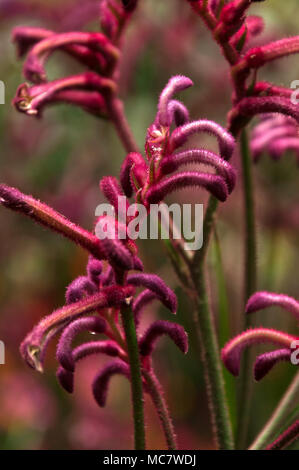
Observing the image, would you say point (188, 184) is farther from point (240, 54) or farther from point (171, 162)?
point (240, 54)

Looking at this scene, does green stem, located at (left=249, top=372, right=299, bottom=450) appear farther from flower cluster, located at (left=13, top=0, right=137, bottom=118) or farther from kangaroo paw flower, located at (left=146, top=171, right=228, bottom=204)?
flower cluster, located at (left=13, top=0, right=137, bottom=118)

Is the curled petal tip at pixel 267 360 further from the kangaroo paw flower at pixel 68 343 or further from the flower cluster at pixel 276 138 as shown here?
the flower cluster at pixel 276 138

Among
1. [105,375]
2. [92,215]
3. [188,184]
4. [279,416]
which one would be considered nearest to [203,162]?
[188,184]

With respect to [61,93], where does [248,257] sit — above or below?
below

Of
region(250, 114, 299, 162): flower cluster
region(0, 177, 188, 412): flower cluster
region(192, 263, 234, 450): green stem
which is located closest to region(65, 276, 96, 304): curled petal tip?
region(0, 177, 188, 412): flower cluster

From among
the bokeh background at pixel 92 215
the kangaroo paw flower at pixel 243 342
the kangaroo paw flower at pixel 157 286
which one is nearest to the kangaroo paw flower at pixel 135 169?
the kangaroo paw flower at pixel 157 286
